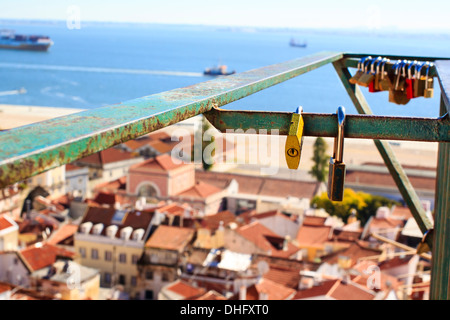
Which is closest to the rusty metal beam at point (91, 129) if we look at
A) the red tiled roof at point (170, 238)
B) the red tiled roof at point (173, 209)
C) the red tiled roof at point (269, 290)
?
the red tiled roof at point (269, 290)

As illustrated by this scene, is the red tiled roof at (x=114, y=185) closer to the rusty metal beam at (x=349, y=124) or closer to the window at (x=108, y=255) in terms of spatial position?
the window at (x=108, y=255)

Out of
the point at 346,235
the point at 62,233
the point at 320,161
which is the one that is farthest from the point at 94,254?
the point at 320,161

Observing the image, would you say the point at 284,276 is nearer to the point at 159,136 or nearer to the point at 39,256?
the point at 39,256

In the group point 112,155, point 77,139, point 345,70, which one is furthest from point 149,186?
point 77,139

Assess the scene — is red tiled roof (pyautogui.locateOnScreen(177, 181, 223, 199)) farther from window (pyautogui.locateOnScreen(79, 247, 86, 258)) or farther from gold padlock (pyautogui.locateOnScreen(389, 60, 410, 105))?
gold padlock (pyautogui.locateOnScreen(389, 60, 410, 105))

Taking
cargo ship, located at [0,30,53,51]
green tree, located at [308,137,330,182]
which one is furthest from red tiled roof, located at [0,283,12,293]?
cargo ship, located at [0,30,53,51]
